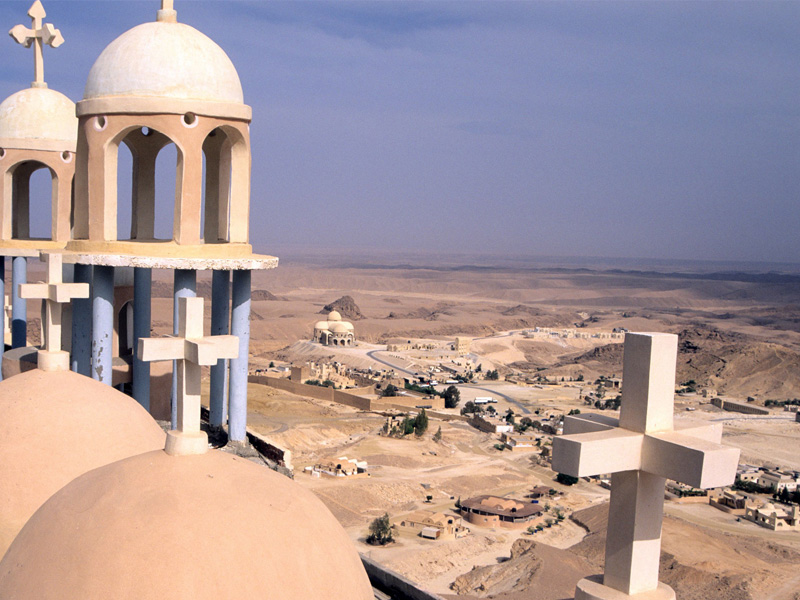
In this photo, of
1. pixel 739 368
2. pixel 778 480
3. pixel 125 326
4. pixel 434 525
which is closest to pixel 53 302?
pixel 125 326

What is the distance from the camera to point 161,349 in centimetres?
480

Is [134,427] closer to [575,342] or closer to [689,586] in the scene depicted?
[689,586]

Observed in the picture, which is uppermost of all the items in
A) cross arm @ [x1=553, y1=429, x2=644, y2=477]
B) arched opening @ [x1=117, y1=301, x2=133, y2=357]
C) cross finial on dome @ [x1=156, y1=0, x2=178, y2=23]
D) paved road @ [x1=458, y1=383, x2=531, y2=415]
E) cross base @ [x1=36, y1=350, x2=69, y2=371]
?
cross finial on dome @ [x1=156, y1=0, x2=178, y2=23]

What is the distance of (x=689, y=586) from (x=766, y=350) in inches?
1608

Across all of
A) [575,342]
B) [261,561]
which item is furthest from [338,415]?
[575,342]

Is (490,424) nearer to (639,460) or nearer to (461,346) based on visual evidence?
(461,346)

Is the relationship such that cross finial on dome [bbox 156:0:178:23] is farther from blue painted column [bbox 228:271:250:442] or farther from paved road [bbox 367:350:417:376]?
paved road [bbox 367:350:417:376]

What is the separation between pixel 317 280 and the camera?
159125mm

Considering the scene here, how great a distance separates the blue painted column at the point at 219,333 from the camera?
12.2 metres

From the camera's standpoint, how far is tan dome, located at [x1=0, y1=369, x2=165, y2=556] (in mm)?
6082

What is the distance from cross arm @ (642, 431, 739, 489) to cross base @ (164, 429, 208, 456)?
2364 millimetres

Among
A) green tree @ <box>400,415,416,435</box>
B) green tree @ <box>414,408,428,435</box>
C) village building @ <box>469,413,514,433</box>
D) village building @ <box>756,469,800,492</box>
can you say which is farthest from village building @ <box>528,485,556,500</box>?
village building @ <box>469,413,514,433</box>

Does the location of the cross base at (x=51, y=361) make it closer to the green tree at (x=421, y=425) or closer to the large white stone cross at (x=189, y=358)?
the large white stone cross at (x=189, y=358)

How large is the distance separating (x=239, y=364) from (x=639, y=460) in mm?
7568
